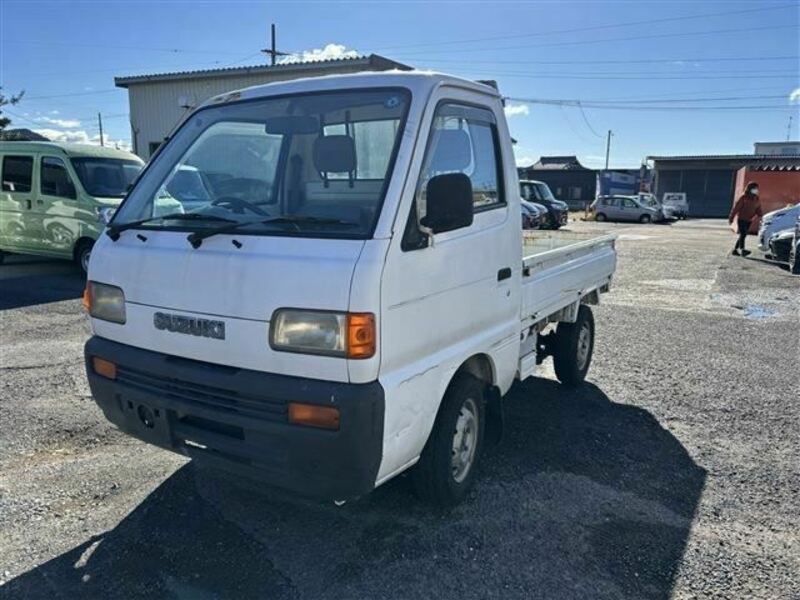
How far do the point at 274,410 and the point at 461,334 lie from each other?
108cm

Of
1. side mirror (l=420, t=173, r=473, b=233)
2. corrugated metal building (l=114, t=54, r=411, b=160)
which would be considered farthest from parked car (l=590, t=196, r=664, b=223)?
side mirror (l=420, t=173, r=473, b=233)

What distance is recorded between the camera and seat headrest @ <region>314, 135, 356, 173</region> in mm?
3232

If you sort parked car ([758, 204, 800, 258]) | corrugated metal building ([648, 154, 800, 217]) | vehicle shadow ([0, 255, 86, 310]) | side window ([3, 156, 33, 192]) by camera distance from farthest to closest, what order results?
corrugated metal building ([648, 154, 800, 217]), parked car ([758, 204, 800, 258]), side window ([3, 156, 33, 192]), vehicle shadow ([0, 255, 86, 310])

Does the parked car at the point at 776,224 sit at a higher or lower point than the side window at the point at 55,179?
lower

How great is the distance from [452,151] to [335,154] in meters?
0.62

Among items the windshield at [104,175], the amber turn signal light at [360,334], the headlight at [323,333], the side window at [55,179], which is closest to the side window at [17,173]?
the side window at [55,179]

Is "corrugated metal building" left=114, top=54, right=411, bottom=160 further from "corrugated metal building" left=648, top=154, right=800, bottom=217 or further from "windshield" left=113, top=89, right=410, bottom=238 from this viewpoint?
"corrugated metal building" left=648, top=154, right=800, bottom=217

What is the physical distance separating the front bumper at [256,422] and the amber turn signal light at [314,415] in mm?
24

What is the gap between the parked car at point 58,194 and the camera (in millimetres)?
10055

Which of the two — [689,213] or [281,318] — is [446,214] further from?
[689,213]

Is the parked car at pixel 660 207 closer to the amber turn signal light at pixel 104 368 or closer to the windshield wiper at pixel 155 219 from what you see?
the windshield wiper at pixel 155 219

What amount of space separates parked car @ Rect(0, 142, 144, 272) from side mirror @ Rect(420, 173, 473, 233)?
8.29 m

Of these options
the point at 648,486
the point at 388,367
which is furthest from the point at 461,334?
the point at 648,486

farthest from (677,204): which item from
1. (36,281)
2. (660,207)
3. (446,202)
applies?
(446,202)
